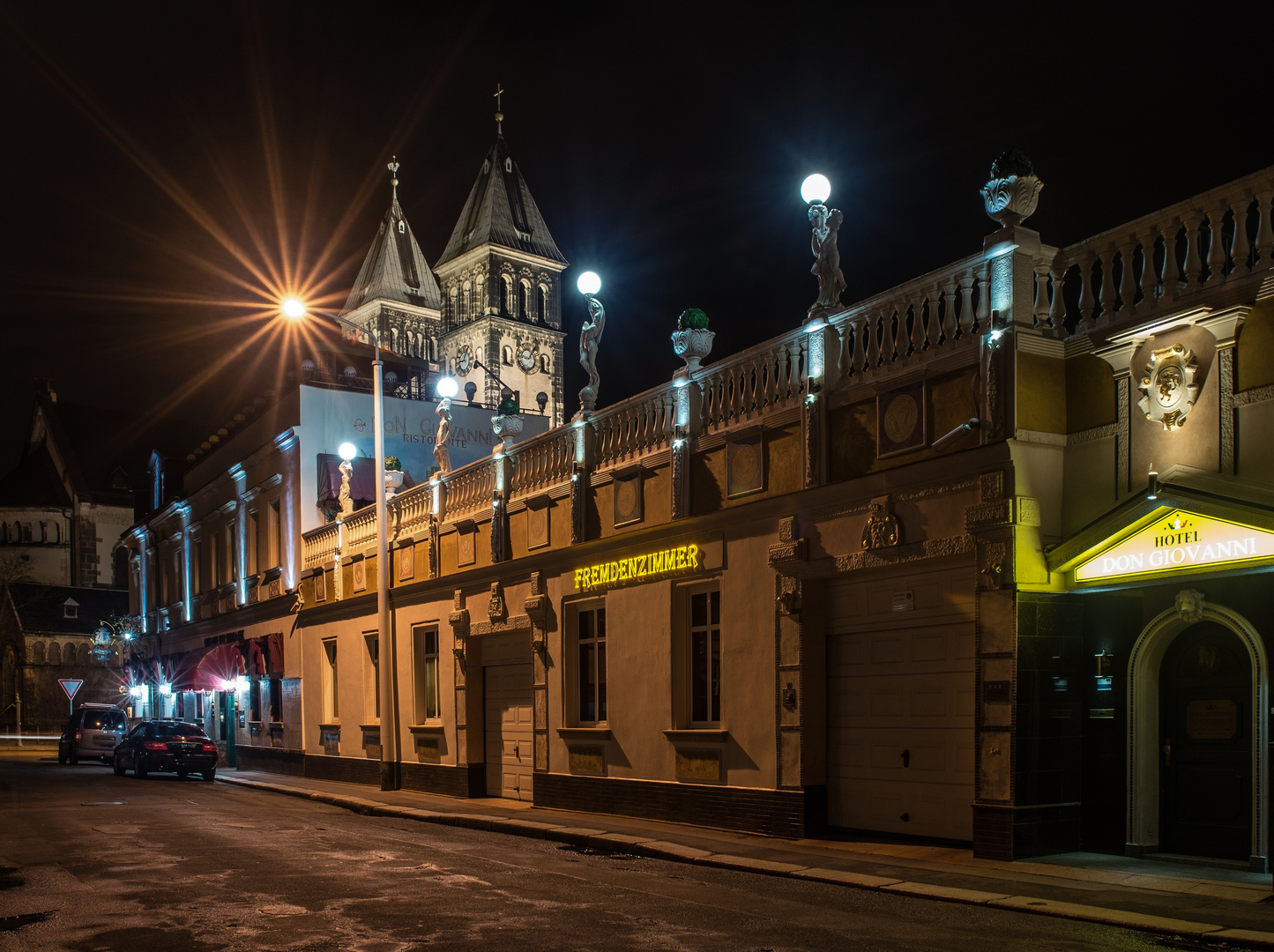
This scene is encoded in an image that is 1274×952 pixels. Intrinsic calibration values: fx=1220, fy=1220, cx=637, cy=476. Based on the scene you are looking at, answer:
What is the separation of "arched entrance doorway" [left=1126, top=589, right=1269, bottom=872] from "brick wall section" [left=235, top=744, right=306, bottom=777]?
76.9 ft

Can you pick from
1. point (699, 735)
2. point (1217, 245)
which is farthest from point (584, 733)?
point (1217, 245)

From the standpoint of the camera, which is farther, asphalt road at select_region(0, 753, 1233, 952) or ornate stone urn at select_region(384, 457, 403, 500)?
ornate stone urn at select_region(384, 457, 403, 500)

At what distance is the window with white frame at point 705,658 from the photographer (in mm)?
16344

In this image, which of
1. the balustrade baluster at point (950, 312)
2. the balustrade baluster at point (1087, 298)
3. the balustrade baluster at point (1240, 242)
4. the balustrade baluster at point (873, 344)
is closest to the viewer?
the balustrade baluster at point (1240, 242)

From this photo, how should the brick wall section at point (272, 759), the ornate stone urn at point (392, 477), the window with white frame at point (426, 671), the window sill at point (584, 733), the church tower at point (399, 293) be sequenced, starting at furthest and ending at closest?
1. the church tower at point (399, 293)
2. the brick wall section at point (272, 759)
3. the ornate stone urn at point (392, 477)
4. the window with white frame at point (426, 671)
5. the window sill at point (584, 733)

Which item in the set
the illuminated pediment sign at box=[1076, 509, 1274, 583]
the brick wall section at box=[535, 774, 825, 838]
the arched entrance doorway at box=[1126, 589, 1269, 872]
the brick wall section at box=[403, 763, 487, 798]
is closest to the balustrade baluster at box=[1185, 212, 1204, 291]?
the illuminated pediment sign at box=[1076, 509, 1274, 583]

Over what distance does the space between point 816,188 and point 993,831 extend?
24.1 ft

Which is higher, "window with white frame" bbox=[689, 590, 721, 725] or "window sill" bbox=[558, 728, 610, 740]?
"window with white frame" bbox=[689, 590, 721, 725]

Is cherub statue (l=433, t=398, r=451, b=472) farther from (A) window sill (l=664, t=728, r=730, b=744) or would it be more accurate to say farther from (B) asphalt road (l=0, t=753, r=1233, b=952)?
(B) asphalt road (l=0, t=753, r=1233, b=952)

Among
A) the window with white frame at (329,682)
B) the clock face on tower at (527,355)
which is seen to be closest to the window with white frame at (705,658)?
the window with white frame at (329,682)

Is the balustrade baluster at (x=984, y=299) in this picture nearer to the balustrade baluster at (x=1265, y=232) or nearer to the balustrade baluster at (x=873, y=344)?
the balustrade baluster at (x=873, y=344)

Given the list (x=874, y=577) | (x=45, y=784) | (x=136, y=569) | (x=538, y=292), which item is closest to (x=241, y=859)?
(x=874, y=577)

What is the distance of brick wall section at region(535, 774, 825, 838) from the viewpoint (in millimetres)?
14305

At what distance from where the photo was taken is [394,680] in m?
25.2
